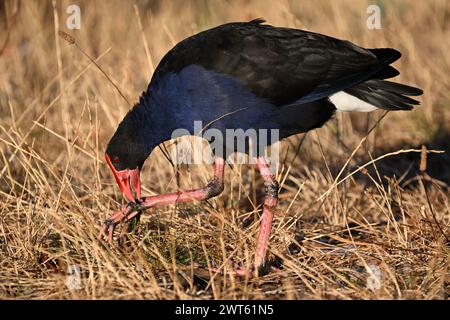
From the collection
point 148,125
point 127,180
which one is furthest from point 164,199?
point 148,125

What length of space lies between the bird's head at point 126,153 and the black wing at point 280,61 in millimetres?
320

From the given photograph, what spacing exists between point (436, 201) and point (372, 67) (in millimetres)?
1186

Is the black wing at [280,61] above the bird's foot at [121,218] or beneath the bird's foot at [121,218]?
above

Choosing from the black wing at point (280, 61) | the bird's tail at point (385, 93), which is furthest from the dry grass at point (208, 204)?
the black wing at point (280, 61)

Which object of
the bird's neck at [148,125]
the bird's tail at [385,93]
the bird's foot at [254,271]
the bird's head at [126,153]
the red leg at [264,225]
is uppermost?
the bird's tail at [385,93]

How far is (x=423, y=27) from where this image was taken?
816 cm

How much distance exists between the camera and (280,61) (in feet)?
13.1

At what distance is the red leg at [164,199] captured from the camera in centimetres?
401

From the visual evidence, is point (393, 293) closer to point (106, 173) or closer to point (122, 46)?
point (106, 173)

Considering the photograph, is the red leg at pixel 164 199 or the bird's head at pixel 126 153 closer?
the red leg at pixel 164 199

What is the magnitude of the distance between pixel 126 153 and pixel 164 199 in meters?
0.33

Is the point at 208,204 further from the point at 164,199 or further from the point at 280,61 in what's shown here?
the point at 280,61

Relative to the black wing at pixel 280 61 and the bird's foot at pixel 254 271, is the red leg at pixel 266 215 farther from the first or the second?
the black wing at pixel 280 61
